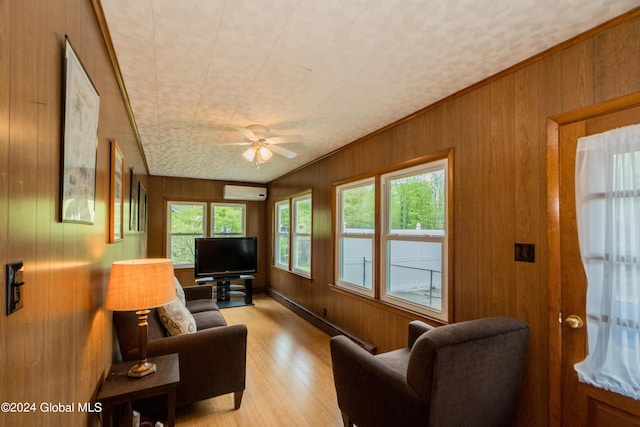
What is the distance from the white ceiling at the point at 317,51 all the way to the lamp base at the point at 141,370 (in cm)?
194

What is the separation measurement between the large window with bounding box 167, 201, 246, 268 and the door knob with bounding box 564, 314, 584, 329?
20.0 ft

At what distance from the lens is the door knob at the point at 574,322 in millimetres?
1727

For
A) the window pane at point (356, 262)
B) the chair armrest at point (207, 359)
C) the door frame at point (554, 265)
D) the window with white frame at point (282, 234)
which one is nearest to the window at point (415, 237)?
the window pane at point (356, 262)

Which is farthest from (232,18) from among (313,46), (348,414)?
(348,414)

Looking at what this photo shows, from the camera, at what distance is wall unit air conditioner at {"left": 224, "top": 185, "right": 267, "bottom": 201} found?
6.58m

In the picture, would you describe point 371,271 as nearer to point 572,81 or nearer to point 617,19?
point 572,81

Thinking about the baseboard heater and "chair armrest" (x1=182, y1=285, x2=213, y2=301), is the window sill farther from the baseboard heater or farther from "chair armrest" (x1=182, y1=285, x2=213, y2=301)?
"chair armrest" (x1=182, y1=285, x2=213, y2=301)

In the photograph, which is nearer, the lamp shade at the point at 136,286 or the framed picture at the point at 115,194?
the lamp shade at the point at 136,286

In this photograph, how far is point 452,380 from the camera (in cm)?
157

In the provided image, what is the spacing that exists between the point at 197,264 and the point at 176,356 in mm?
3839

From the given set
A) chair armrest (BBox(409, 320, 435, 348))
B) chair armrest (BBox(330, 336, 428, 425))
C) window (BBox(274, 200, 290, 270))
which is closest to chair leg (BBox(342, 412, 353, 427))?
chair armrest (BBox(330, 336, 428, 425))

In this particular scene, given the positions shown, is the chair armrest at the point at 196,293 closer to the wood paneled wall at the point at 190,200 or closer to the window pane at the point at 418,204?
the wood paneled wall at the point at 190,200

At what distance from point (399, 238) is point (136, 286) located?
236cm

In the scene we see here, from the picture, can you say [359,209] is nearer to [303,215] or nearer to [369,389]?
[303,215]
